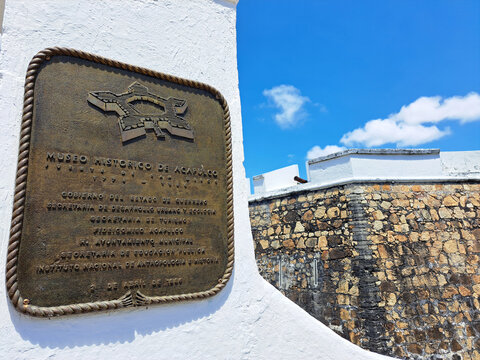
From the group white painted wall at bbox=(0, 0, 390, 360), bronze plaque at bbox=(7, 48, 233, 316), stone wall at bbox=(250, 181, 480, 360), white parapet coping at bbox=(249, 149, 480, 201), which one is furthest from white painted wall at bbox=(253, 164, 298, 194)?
bronze plaque at bbox=(7, 48, 233, 316)

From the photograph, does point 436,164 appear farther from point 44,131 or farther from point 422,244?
point 44,131

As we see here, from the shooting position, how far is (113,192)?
1.66 meters

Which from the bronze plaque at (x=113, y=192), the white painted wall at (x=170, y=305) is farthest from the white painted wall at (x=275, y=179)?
the bronze plaque at (x=113, y=192)

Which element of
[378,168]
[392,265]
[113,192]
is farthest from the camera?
[378,168]

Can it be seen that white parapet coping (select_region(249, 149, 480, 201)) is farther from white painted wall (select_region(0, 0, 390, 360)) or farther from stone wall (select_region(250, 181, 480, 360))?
white painted wall (select_region(0, 0, 390, 360))

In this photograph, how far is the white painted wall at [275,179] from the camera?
25.9 feet

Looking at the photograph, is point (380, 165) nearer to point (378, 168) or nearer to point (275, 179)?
point (378, 168)

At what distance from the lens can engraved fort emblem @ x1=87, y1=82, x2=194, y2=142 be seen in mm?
1719

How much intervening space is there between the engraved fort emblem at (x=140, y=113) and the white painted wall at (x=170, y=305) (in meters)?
0.21

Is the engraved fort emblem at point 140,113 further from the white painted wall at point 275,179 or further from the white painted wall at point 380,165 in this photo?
the white painted wall at point 275,179

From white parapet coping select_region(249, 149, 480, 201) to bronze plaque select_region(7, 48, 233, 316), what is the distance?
4.21 metres

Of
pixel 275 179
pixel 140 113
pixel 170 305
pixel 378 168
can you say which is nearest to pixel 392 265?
pixel 378 168

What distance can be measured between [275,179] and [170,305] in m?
6.48

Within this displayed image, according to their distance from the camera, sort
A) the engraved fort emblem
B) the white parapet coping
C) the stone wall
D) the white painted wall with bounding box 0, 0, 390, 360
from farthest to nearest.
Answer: the white parapet coping → the stone wall → the engraved fort emblem → the white painted wall with bounding box 0, 0, 390, 360
